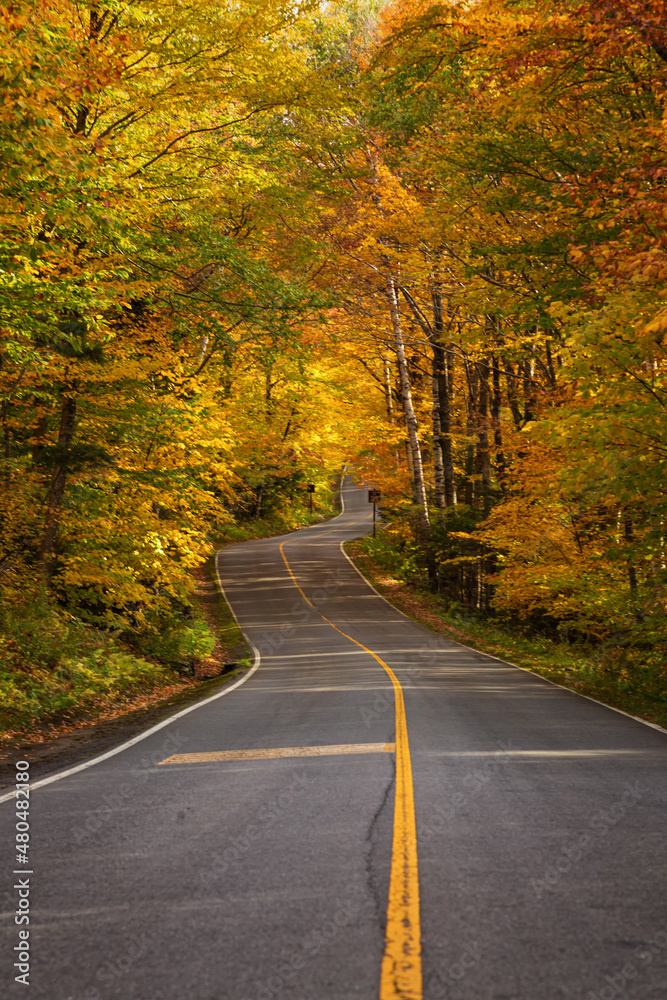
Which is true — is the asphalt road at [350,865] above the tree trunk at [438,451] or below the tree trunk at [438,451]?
below

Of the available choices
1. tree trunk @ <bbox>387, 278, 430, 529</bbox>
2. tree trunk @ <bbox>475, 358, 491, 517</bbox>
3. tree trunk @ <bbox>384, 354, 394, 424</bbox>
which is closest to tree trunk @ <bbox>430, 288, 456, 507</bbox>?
tree trunk @ <bbox>387, 278, 430, 529</bbox>

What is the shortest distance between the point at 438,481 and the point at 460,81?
16525mm

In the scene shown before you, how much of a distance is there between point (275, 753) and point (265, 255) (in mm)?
13692

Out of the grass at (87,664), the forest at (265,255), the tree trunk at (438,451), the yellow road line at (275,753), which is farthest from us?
the tree trunk at (438,451)

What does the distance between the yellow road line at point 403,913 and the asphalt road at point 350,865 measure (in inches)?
0.6

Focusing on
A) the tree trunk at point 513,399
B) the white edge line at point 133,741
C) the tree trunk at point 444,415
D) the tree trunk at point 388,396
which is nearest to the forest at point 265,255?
the white edge line at point 133,741

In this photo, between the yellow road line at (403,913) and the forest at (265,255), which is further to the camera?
the forest at (265,255)

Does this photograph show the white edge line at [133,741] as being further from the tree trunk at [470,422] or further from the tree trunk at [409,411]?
the tree trunk at [409,411]

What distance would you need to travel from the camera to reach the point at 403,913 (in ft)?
13.0

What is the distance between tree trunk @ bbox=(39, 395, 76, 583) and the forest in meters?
0.06

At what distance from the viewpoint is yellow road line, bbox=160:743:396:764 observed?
26.0ft

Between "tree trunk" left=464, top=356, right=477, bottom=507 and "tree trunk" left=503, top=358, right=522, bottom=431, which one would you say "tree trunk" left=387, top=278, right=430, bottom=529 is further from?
"tree trunk" left=503, top=358, right=522, bottom=431

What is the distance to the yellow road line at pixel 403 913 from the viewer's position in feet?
10.7

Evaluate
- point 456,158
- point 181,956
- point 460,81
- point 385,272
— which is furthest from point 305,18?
point 181,956
